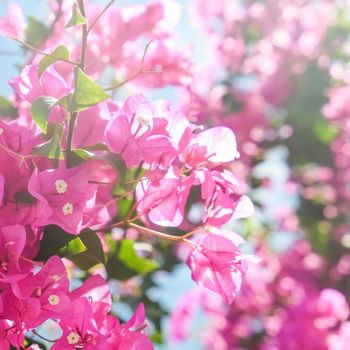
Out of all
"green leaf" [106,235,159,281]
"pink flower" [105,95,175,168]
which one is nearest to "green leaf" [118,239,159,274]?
"green leaf" [106,235,159,281]

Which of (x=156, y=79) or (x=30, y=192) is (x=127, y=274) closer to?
(x=156, y=79)

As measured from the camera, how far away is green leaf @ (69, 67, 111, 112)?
0.51 m

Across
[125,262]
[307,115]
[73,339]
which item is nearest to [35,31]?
[125,262]

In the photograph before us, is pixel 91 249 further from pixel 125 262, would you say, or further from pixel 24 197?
pixel 125 262

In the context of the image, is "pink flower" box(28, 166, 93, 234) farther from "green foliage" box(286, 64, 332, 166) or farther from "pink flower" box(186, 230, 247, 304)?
"green foliage" box(286, 64, 332, 166)

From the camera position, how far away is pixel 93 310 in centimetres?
55

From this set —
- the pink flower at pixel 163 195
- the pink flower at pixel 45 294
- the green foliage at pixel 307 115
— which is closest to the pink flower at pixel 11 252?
the pink flower at pixel 45 294

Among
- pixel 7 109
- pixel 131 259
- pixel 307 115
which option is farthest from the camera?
pixel 307 115

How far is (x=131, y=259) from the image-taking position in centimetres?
85

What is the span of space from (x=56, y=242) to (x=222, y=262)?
0.13 m

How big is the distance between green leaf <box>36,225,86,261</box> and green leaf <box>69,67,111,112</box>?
0.10m

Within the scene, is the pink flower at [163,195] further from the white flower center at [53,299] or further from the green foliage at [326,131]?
the green foliage at [326,131]

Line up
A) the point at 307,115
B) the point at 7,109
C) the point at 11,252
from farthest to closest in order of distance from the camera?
the point at 307,115 → the point at 7,109 → the point at 11,252

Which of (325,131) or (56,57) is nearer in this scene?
(56,57)
